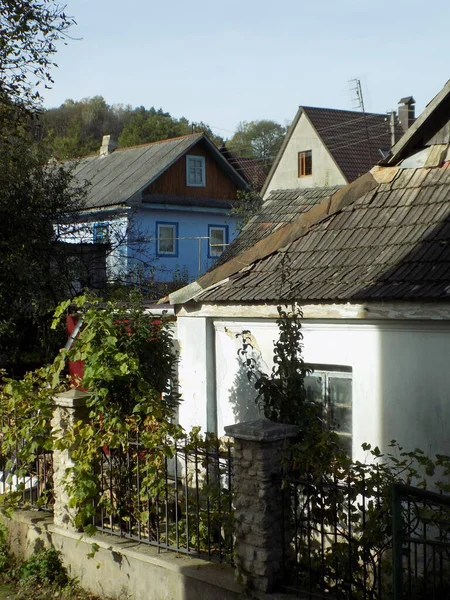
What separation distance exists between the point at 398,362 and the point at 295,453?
2.05m

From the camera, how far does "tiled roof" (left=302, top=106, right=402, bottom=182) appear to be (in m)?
32.0

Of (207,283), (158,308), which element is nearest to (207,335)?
(207,283)

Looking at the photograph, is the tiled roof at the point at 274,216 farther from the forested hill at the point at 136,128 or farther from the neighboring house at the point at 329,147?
the forested hill at the point at 136,128

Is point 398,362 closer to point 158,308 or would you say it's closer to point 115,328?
point 115,328

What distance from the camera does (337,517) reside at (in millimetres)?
5461

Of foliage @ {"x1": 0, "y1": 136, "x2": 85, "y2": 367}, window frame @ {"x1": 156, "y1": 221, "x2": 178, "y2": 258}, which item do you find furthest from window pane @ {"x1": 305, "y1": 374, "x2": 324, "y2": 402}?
window frame @ {"x1": 156, "y1": 221, "x2": 178, "y2": 258}

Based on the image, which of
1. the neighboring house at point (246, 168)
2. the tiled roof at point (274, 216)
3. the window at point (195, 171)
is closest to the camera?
the tiled roof at point (274, 216)

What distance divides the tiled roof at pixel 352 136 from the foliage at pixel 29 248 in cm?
1853

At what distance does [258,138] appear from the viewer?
269 feet

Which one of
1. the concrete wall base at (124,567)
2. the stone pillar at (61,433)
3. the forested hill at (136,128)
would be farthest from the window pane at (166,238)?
the forested hill at (136,128)

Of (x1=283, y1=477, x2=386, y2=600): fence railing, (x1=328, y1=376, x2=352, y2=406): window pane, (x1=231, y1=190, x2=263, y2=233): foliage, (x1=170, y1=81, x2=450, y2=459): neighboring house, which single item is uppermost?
(x1=231, y1=190, x2=263, y2=233): foliage

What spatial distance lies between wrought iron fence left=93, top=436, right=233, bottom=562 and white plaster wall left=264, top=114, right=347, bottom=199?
2538cm

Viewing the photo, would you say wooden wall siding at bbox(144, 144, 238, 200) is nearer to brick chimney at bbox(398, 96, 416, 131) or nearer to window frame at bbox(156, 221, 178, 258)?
window frame at bbox(156, 221, 178, 258)

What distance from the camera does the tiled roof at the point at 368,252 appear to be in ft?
23.6
